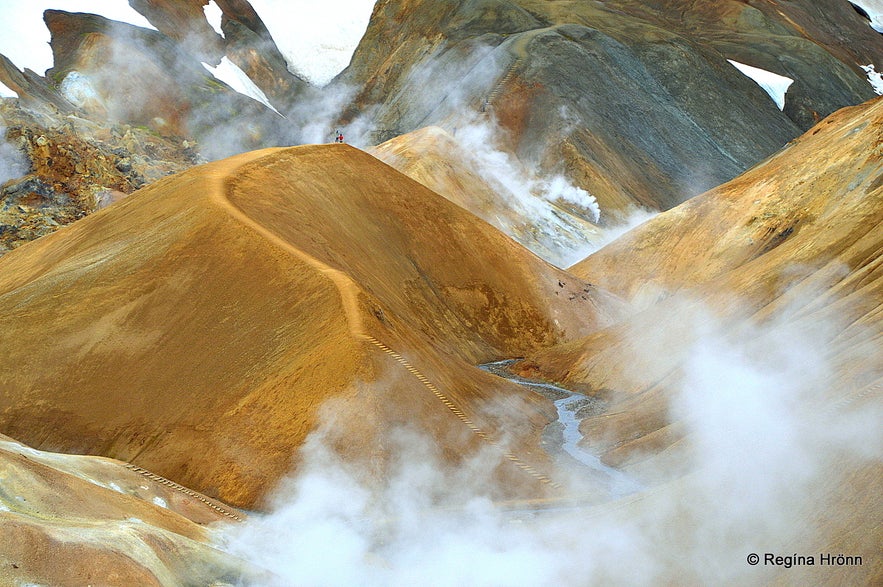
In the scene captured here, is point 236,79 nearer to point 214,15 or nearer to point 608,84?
point 214,15

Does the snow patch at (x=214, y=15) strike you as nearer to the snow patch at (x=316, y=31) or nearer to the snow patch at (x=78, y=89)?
the snow patch at (x=316, y=31)

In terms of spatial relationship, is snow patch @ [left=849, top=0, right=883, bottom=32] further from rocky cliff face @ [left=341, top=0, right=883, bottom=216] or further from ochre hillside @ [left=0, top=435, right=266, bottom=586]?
ochre hillside @ [left=0, top=435, right=266, bottom=586]

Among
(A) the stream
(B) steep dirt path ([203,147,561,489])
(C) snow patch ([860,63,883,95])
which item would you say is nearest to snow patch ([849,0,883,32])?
(C) snow patch ([860,63,883,95])

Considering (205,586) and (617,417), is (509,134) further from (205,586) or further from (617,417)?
(205,586)

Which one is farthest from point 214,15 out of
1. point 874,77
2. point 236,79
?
point 874,77

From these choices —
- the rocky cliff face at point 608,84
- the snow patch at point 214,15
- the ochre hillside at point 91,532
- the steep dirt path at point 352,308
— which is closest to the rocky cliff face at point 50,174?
the steep dirt path at point 352,308

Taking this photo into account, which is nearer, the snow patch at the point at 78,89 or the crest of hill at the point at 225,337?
the crest of hill at the point at 225,337

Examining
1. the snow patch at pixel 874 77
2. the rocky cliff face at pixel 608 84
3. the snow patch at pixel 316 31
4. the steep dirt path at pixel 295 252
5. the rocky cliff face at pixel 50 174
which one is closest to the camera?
the steep dirt path at pixel 295 252

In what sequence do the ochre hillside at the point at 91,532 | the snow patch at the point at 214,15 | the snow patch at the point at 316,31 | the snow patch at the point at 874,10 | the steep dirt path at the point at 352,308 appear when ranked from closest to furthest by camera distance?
the ochre hillside at the point at 91,532 → the steep dirt path at the point at 352,308 → the snow patch at the point at 214,15 → the snow patch at the point at 316,31 → the snow patch at the point at 874,10
